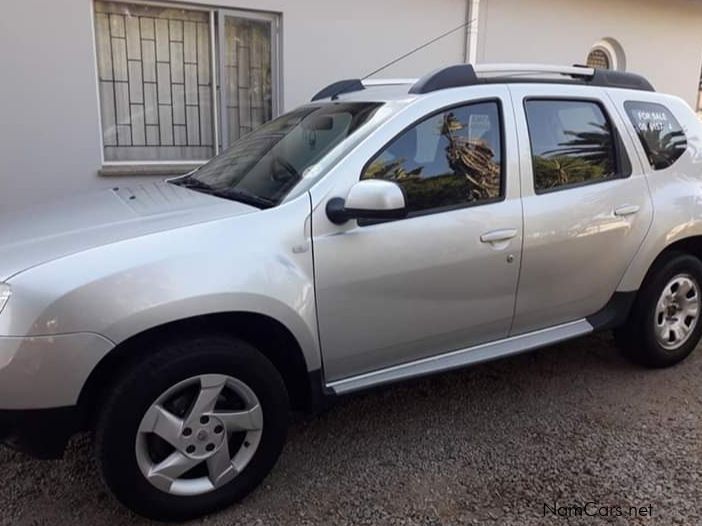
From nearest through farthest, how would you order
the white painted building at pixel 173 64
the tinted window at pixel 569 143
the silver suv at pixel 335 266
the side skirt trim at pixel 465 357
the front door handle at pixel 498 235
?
the silver suv at pixel 335 266 → the side skirt trim at pixel 465 357 → the front door handle at pixel 498 235 → the tinted window at pixel 569 143 → the white painted building at pixel 173 64

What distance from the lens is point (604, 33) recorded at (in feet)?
29.7

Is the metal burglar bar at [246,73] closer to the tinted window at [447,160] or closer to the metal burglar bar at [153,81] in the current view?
the metal burglar bar at [153,81]

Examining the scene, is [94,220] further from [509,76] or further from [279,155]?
[509,76]

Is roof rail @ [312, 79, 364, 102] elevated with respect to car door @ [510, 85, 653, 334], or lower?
elevated

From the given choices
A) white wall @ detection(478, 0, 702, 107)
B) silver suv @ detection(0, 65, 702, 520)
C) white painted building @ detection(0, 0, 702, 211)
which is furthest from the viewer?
white wall @ detection(478, 0, 702, 107)

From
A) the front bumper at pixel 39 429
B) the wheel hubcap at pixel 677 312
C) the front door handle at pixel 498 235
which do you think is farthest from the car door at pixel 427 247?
the wheel hubcap at pixel 677 312

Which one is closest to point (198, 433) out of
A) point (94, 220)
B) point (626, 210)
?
point (94, 220)

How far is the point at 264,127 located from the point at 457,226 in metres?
1.53

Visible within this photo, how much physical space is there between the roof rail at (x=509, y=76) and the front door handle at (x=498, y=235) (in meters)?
0.79

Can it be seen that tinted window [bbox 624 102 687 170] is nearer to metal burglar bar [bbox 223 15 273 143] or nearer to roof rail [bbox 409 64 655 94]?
roof rail [bbox 409 64 655 94]

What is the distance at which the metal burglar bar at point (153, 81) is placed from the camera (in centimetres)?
591

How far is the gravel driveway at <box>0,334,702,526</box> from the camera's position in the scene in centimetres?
269

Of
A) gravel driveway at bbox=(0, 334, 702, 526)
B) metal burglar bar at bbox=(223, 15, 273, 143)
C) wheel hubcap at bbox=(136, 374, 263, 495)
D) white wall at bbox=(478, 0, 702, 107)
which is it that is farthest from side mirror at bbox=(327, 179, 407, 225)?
white wall at bbox=(478, 0, 702, 107)

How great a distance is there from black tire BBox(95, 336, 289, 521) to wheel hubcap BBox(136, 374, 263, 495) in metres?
0.03
